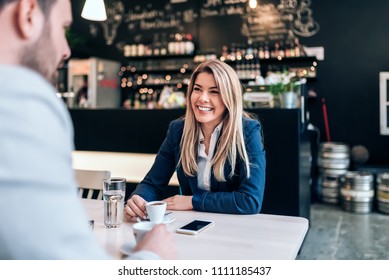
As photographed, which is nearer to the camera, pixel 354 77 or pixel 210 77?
pixel 210 77

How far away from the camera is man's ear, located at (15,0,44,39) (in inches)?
23.3

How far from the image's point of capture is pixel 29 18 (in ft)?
1.97

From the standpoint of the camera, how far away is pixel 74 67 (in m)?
7.02

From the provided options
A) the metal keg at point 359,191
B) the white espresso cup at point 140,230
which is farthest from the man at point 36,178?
the metal keg at point 359,191

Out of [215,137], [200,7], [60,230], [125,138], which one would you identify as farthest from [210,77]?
[200,7]

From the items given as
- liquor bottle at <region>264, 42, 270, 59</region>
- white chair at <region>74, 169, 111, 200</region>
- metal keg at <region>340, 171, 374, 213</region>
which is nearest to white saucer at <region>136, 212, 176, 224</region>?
white chair at <region>74, 169, 111, 200</region>

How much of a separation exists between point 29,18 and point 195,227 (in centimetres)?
83

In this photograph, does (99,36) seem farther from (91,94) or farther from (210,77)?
(210,77)

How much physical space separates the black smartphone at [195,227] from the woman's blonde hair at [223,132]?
17.6 inches

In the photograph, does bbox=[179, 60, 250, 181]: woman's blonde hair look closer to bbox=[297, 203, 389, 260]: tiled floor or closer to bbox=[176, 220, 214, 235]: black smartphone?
bbox=[176, 220, 214, 235]: black smartphone

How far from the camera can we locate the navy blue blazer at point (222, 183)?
1.52 meters

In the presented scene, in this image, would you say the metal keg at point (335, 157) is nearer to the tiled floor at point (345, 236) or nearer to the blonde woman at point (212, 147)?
the tiled floor at point (345, 236)
